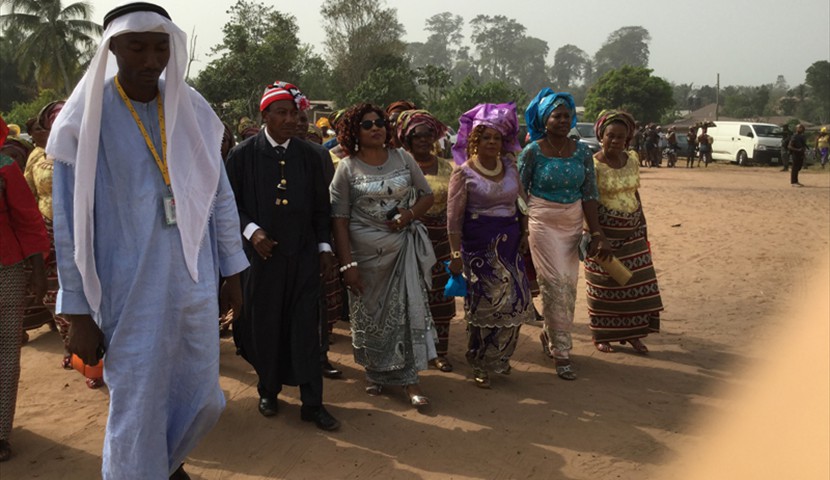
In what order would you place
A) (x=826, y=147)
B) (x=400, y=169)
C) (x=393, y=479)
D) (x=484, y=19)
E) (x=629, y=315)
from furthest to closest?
(x=484, y=19)
(x=826, y=147)
(x=629, y=315)
(x=400, y=169)
(x=393, y=479)

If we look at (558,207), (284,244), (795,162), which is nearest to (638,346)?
(558,207)

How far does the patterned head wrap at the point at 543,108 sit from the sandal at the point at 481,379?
186 cm

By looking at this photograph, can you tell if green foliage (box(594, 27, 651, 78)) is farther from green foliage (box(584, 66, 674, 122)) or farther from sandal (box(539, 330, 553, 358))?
sandal (box(539, 330, 553, 358))

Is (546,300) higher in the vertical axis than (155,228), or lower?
lower

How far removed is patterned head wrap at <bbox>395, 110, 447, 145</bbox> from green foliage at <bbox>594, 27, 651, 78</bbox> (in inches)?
7064

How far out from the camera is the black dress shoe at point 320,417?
4605mm

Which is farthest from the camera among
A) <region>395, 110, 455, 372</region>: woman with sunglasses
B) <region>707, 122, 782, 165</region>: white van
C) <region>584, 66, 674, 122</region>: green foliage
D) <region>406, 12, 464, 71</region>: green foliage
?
<region>406, 12, 464, 71</region>: green foliage

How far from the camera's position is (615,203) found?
6047 millimetres

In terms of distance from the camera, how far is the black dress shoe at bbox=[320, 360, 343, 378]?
564 cm

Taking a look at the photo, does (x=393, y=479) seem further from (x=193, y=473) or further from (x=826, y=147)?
(x=826, y=147)

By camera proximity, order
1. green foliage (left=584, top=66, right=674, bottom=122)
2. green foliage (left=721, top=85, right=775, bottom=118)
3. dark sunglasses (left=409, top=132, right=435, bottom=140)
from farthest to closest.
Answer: green foliage (left=721, top=85, right=775, bottom=118) → green foliage (left=584, top=66, right=674, bottom=122) → dark sunglasses (left=409, top=132, right=435, bottom=140)

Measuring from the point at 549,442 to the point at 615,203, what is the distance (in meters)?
2.36

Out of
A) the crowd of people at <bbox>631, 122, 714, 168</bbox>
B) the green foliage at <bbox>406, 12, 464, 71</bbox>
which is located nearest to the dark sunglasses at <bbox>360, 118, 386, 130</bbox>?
the crowd of people at <bbox>631, 122, 714, 168</bbox>

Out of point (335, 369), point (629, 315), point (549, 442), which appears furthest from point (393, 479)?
point (629, 315)
